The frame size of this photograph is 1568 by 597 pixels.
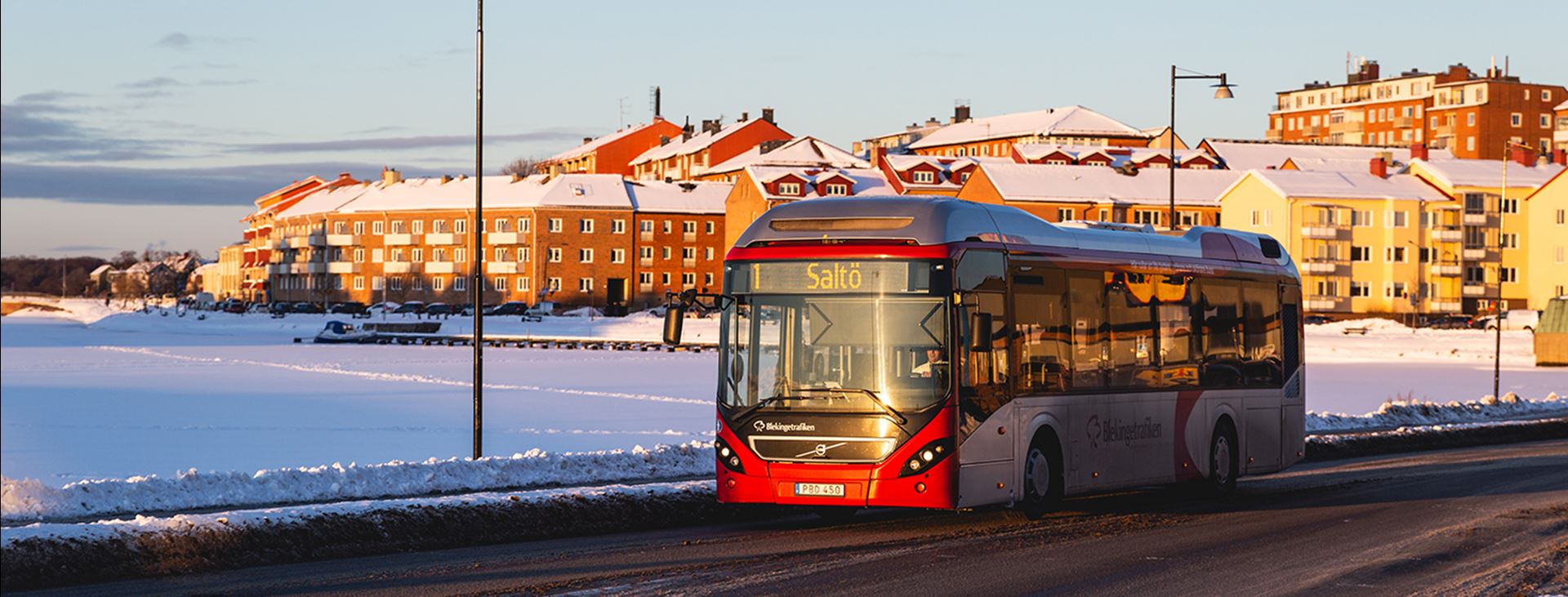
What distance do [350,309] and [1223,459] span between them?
4548 inches

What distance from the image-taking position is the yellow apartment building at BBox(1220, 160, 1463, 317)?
111875mm

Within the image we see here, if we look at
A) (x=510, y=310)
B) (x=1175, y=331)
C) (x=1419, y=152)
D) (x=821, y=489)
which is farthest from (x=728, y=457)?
(x=1419, y=152)

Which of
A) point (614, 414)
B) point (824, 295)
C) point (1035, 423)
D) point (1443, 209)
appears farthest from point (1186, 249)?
point (1443, 209)

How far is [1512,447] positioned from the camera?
96.0 ft

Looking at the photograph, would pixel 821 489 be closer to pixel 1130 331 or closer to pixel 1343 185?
pixel 1130 331

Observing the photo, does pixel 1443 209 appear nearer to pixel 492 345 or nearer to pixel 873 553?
pixel 492 345

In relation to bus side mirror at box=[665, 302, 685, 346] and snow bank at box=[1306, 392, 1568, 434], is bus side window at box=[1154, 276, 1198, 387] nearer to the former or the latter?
bus side mirror at box=[665, 302, 685, 346]

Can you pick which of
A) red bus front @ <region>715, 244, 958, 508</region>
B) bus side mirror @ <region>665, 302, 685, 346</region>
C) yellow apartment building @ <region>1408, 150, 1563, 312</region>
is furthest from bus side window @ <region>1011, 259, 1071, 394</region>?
yellow apartment building @ <region>1408, 150, 1563, 312</region>

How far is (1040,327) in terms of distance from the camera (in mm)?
16938

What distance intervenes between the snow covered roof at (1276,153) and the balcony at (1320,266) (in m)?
26.4

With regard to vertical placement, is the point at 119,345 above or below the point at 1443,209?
below

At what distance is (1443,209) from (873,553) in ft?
357

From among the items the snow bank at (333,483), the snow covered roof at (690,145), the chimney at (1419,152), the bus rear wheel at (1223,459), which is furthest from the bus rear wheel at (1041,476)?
the snow covered roof at (690,145)

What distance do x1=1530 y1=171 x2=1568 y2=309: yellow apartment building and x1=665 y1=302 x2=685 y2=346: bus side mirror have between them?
107 m
